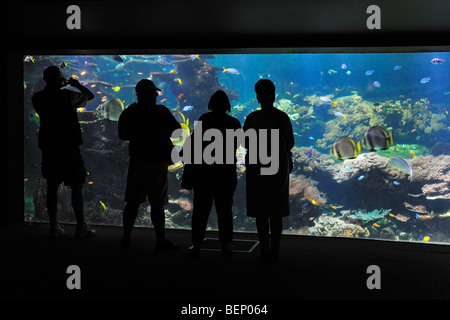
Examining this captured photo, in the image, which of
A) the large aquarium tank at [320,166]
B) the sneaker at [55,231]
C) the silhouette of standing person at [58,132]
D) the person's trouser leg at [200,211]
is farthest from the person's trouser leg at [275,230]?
the sneaker at [55,231]

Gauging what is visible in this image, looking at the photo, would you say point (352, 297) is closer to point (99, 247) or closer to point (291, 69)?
point (99, 247)

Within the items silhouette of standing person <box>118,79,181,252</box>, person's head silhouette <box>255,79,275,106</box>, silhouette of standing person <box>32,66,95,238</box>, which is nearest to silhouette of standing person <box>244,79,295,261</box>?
person's head silhouette <box>255,79,275,106</box>

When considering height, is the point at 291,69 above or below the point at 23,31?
above

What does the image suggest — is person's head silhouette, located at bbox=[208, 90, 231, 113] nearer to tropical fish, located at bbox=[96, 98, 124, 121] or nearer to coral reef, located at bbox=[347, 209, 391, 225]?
tropical fish, located at bbox=[96, 98, 124, 121]

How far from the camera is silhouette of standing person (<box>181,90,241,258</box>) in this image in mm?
4008

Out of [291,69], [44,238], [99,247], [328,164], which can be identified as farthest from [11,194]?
[291,69]

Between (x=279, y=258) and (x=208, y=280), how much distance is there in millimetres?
1222

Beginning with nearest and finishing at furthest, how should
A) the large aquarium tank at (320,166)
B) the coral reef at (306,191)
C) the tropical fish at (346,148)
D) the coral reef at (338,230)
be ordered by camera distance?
the tropical fish at (346,148) → the large aquarium tank at (320,166) → the coral reef at (338,230) → the coral reef at (306,191)

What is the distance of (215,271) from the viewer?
3.64 m

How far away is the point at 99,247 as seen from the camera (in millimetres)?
4633
